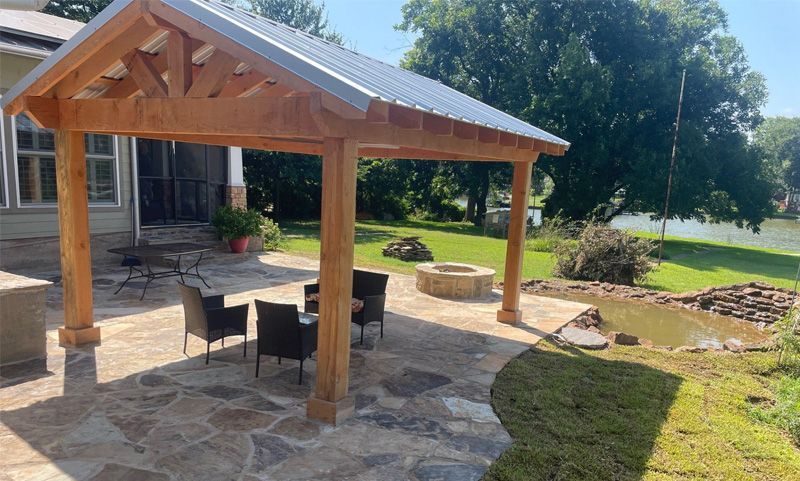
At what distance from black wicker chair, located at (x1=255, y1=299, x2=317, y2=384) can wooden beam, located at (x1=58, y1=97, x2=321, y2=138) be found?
5.14 feet

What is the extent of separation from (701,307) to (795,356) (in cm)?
380

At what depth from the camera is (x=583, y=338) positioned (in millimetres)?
6641

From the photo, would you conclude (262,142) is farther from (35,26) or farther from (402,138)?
(35,26)

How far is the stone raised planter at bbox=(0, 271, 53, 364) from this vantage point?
444cm

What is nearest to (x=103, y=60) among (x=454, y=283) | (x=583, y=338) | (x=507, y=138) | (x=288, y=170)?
(x=507, y=138)

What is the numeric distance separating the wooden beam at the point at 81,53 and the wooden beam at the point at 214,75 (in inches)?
27.5

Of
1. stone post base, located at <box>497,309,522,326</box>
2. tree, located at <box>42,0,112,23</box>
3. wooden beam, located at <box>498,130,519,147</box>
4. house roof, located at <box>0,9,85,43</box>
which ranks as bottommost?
stone post base, located at <box>497,309,522,326</box>

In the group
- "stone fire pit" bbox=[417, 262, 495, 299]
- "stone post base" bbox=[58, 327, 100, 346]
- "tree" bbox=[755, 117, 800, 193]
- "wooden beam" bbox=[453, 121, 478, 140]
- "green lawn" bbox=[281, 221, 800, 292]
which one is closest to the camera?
"wooden beam" bbox=[453, 121, 478, 140]

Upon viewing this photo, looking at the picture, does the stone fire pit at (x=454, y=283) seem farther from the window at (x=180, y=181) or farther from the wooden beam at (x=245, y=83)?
the window at (x=180, y=181)

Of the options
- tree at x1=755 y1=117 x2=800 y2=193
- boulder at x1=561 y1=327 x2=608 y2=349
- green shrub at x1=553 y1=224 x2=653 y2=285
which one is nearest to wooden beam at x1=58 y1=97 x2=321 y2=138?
boulder at x1=561 y1=327 x2=608 y2=349

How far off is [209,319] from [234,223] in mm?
6814

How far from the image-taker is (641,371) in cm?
556

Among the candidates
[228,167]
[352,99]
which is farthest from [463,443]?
[228,167]

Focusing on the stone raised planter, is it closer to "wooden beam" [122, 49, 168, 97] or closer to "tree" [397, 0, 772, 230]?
"wooden beam" [122, 49, 168, 97]
